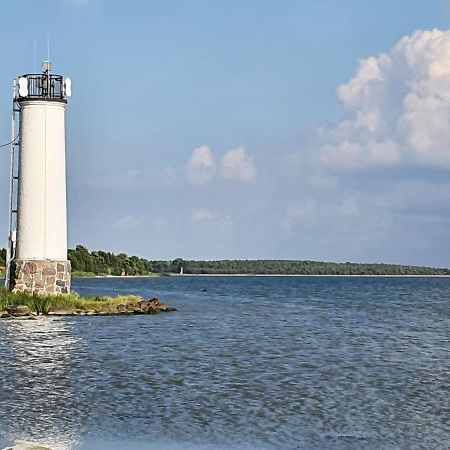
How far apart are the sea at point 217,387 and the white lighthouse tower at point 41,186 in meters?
2.94

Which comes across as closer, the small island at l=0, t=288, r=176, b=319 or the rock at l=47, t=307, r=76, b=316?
the small island at l=0, t=288, r=176, b=319

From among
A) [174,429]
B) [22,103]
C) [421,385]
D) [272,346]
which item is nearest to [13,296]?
[22,103]

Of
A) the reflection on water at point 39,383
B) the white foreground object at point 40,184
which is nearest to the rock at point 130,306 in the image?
the white foreground object at point 40,184

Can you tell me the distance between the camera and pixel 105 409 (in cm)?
1997

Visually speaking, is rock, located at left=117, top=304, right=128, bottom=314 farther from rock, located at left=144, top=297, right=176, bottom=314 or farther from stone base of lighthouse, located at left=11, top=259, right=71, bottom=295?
stone base of lighthouse, located at left=11, top=259, right=71, bottom=295

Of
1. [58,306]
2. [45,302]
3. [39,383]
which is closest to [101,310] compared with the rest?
[58,306]

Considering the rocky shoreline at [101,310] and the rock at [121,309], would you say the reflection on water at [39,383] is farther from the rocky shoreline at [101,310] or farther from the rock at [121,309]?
the rock at [121,309]

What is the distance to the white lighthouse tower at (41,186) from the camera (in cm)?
4416

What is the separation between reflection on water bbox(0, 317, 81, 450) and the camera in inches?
683

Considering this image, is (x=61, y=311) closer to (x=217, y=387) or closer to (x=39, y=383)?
(x=39, y=383)

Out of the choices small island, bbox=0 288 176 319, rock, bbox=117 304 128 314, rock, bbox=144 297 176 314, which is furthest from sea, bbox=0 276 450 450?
rock, bbox=144 297 176 314

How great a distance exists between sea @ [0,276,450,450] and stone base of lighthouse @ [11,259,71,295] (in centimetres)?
215

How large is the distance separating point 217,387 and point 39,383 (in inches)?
174

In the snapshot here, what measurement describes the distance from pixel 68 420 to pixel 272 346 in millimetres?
17534
